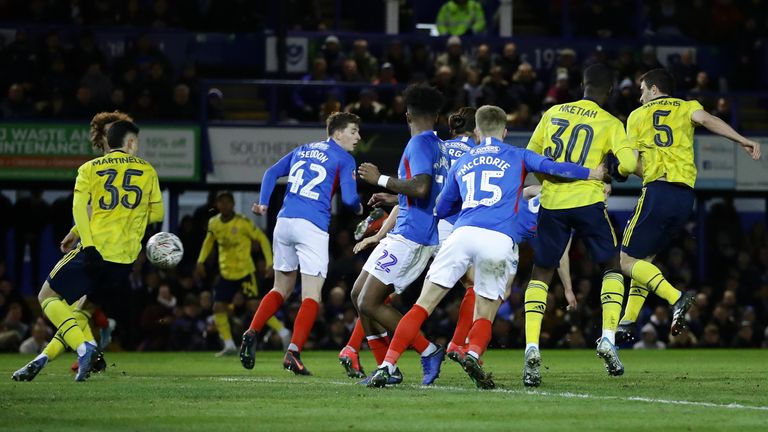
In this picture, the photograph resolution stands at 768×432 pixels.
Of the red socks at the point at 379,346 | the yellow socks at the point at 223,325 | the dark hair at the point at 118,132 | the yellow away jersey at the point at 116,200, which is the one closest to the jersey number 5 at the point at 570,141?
the red socks at the point at 379,346

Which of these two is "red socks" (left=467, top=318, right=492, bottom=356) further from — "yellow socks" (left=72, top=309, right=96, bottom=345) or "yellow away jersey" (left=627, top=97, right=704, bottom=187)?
"yellow socks" (left=72, top=309, right=96, bottom=345)

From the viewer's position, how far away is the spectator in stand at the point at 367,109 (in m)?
22.9

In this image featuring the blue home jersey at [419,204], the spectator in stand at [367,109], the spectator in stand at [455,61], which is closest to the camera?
the blue home jersey at [419,204]

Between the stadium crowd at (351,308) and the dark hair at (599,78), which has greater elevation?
the dark hair at (599,78)

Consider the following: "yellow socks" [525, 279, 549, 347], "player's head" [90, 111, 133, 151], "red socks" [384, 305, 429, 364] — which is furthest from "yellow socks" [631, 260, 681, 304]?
"player's head" [90, 111, 133, 151]

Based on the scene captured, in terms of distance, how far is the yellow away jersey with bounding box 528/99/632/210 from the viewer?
11.2 meters

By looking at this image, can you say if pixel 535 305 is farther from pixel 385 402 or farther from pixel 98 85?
pixel 98 85

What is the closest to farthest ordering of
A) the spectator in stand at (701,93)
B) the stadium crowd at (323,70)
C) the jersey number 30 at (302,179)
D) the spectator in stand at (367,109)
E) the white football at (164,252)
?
the white football at (164,252), the jersey number 30 at (302,179), the stadium crowd at (323,70), the spectator in stand at (367,109), the spectator in stand at (701,93)

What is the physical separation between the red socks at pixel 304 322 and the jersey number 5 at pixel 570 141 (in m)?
2.90

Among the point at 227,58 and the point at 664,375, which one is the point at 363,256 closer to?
the point at 227,58

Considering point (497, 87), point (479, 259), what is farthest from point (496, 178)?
point (497, 87)

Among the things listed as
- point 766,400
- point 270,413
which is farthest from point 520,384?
point 270,413

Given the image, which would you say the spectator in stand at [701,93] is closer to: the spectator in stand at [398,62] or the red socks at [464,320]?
the spectator in stand at [398,62]

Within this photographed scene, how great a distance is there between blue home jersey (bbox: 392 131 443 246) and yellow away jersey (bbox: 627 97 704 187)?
2243mm
